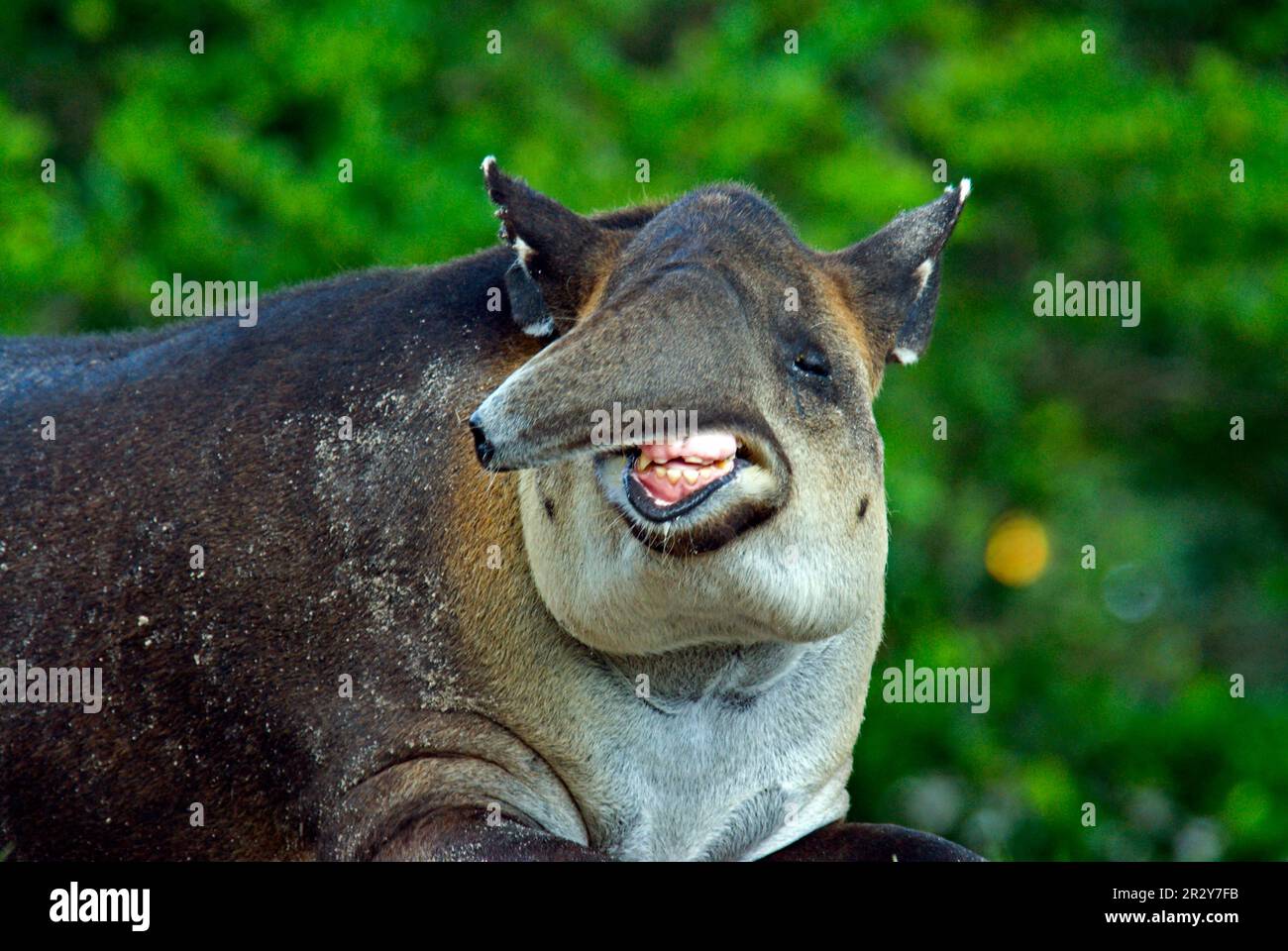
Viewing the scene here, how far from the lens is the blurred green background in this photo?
712 inches

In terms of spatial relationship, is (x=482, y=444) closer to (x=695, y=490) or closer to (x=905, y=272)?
(x=695, y=490)

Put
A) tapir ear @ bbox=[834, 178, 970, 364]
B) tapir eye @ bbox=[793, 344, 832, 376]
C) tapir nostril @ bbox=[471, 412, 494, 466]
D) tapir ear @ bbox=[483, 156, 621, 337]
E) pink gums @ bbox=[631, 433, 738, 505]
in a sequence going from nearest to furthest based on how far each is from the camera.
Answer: tapir nostril @ bbox=[471, 412, 494, 466]
pink gums @ bbox=[631, 433, 738, 505]
tapir eye @ bbox=[793, 344, 832, 376]
tapir ear @ bbox=[483, 156, 621, 337]
tapir ear @ bbox=[834, 178, 970, 364]

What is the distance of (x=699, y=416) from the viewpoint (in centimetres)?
595

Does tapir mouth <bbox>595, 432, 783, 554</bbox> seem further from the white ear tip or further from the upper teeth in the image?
the white ear tip

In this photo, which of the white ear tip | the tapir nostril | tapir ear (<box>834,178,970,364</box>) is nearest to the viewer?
the tapir nostril

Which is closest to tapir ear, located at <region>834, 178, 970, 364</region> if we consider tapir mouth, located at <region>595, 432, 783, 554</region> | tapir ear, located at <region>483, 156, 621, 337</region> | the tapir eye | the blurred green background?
the tapir eye

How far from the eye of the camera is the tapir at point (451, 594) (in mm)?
6707

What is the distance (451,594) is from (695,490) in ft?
5.13

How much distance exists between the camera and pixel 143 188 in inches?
717

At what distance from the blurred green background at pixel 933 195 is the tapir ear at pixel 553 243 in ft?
31.8

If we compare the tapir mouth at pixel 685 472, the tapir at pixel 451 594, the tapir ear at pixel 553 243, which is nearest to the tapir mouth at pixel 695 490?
the tapir mouth at pixel 685 472

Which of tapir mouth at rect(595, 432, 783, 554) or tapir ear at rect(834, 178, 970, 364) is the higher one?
tapir ear at rect(834, 178, 970, 364)

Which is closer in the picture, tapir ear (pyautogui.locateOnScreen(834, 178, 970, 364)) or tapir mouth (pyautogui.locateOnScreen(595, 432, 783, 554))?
tapir mouth (pyautogui.locateOnScreen(595, 432, 783, 554))

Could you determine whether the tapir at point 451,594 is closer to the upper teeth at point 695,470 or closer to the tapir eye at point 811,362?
the tapir eye at point 811,362
